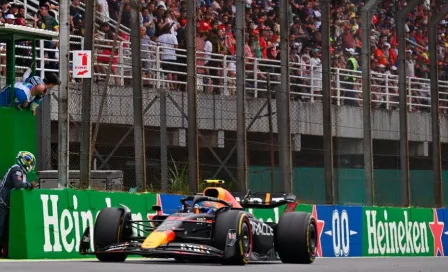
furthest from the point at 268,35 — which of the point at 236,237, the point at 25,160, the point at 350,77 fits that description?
the point at 236,237

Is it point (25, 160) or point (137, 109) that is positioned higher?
point (137, 109)

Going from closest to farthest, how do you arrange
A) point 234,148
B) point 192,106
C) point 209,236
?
point 209,236 < point 192,106 < point 234,148

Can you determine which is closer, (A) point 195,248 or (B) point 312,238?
(A) point 195,248

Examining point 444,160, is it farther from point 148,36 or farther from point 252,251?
point 252,251

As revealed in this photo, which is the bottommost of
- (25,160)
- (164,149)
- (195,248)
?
(195,248)

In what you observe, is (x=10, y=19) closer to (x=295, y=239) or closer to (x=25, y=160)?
(x=25, y=160)

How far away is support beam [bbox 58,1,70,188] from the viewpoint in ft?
51.0

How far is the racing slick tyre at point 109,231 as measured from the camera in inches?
551

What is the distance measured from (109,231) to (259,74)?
12.0 meters

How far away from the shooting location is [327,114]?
21797 mm

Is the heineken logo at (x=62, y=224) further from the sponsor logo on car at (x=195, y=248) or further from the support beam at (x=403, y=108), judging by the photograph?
the support beam at (x=403, y=108)

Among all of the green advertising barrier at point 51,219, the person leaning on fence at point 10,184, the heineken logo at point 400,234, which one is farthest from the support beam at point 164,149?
the heineken logo at point 400,234

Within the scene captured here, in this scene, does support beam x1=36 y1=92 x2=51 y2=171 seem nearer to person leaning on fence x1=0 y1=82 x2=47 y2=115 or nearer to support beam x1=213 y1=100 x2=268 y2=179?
support beam x1=213 y1=100 x2=268 y2=179

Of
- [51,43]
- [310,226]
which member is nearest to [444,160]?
[51,43]
